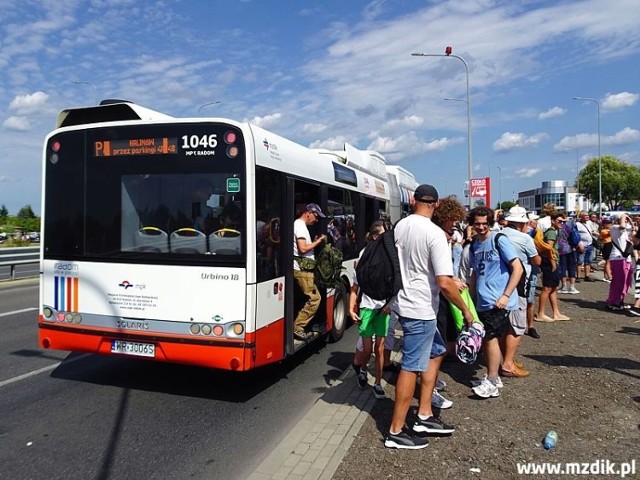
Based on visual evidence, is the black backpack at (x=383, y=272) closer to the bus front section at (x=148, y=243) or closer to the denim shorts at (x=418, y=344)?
the denim shorts at (x=418, y=344)

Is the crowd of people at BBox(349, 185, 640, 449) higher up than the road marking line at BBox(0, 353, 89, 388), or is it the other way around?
the crowd of people at BBox(349, 185, 640, 449)

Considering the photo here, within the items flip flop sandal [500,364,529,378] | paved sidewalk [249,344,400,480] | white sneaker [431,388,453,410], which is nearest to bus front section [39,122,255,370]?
paved sidewalk [249,344,400,480]

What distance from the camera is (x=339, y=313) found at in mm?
8492

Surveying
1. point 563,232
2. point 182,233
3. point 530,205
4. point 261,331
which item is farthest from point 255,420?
point 530,205

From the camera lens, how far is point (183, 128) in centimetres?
538

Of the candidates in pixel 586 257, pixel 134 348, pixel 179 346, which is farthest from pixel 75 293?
pixel 586 257

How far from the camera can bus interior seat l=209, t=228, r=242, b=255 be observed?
5.20 m

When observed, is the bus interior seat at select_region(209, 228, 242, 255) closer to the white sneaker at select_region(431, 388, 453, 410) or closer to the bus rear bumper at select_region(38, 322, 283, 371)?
the bus rear bumper at select_region(38, 322, 283, 371)

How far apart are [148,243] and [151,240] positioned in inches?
1.7

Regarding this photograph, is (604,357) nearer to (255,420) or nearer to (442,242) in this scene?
(442,242)

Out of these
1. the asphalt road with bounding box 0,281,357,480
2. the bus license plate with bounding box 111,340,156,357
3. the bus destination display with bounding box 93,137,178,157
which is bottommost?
the asphalt road with bounding box 0,281,357,480

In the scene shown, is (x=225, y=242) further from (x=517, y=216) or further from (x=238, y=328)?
(x=517, y=216)

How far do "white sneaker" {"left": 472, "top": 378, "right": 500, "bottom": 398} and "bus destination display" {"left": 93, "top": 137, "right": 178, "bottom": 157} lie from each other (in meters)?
3.72

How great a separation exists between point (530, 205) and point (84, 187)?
146502mm
